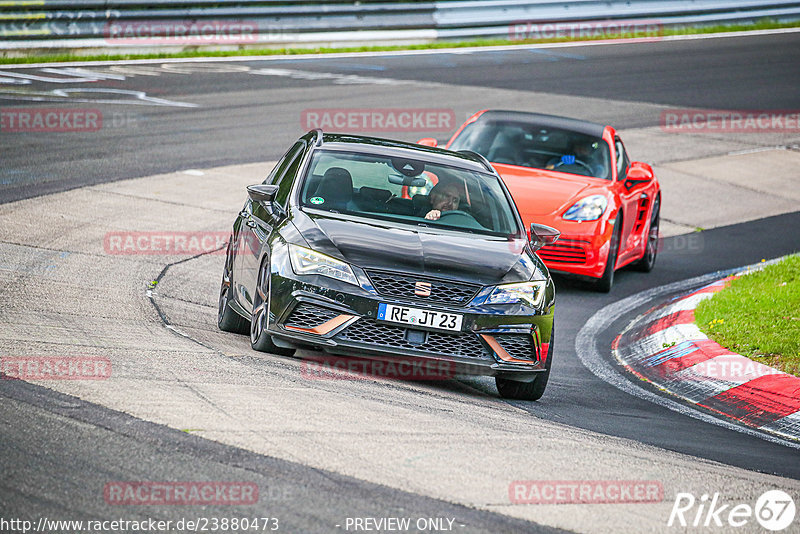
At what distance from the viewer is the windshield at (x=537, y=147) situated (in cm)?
1252

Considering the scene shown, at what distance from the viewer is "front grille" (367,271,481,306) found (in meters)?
7.12

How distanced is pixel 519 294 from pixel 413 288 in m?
0.74

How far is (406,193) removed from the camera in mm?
8391

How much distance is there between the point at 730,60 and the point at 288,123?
51.5 feet

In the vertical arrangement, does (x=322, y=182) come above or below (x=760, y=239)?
above

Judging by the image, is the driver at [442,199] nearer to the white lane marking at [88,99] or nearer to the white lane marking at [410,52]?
the white lane marking at [88,99]

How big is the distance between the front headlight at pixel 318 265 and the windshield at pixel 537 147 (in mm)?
5504

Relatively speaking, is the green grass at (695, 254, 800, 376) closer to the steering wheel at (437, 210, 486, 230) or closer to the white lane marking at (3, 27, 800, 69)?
the steering wheel at (437, 210, 486, 230)

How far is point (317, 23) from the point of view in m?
27.3

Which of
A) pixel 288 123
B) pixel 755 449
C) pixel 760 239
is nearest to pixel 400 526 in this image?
pixel 755 449

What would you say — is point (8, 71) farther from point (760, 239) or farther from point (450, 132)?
point (760, 239)
